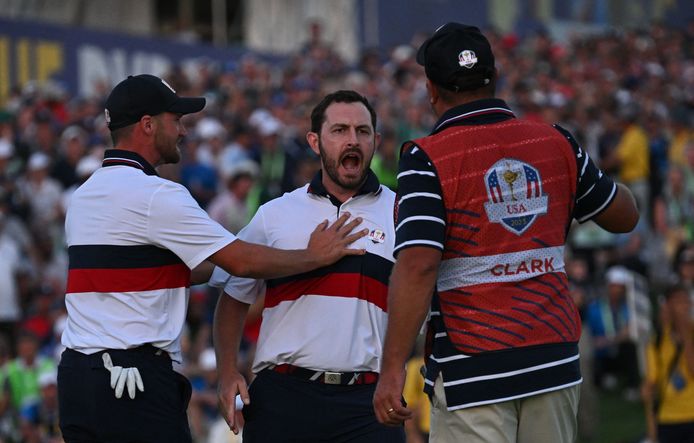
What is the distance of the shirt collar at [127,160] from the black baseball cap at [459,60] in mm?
1359

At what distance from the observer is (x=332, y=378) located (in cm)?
570

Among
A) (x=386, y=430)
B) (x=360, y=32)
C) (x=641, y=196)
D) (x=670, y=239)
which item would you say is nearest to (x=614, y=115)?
(x=641, y=196)

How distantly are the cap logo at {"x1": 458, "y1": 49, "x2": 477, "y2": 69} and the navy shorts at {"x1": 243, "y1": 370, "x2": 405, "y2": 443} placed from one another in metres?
1.64

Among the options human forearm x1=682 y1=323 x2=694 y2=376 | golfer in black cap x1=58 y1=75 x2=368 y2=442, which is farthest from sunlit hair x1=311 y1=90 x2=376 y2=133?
human forearm x1=682 y1=323 x2=694 y2=376

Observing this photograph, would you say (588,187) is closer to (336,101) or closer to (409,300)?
(409,300)

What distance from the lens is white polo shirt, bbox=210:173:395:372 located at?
570 centimetres

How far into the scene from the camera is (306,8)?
29.2 metres

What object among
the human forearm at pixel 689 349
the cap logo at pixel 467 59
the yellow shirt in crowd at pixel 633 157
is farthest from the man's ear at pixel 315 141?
the yellow shirt in crowd at pixel 633 157

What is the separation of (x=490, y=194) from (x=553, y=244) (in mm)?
325

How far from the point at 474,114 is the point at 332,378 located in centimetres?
148

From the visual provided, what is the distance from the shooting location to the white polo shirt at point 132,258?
17.5 ft

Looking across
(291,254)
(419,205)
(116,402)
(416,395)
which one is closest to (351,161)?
(291,254)

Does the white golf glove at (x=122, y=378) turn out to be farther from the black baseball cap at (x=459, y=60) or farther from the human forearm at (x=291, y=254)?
the black baseball cap at (x=459, y=60)

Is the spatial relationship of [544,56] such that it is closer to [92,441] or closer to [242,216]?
[242,216]
